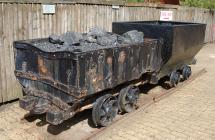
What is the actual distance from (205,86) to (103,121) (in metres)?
4.96

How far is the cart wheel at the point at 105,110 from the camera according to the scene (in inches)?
243

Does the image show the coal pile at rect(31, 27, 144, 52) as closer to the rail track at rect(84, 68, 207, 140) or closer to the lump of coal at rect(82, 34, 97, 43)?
the lump of coal at rect(82, 34, 97, 43)

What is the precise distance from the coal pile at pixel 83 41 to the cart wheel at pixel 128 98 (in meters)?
1.11

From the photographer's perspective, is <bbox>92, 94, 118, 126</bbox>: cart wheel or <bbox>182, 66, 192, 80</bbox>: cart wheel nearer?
<bbox>92, 94, 118, 126</bbox>: cart wheel

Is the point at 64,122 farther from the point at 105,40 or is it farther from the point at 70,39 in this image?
the point at 105,40

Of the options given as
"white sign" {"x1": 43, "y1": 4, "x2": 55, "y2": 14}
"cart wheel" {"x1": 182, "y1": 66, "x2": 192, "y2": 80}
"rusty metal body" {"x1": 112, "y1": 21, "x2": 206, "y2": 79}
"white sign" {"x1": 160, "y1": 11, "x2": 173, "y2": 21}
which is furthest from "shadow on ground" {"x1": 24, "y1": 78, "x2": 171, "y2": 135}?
"white sign" {"x1": 160, "y1": 11, "x2": 173, "y2": 21}

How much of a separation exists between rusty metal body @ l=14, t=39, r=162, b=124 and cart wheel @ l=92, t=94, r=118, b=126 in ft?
0.65

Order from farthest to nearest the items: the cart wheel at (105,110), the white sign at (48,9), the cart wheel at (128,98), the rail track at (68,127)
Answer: the white sign at (48,9)
the cart wheel at (128,98)
the cart wheel at (105,110)
the rail track at (68,127)

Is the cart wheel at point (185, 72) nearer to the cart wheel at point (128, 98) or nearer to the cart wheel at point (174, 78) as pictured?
the cart wheel at point (174, 78)

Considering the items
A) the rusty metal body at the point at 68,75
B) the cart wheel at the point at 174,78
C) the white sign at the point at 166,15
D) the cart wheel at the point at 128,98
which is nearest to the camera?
the rusty metal body at the point at 68,75

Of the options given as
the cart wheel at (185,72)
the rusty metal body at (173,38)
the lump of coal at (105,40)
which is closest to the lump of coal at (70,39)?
the lump of coal at (105,40)

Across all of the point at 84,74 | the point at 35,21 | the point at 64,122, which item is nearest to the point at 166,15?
the point at 35,21

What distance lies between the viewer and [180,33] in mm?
8516

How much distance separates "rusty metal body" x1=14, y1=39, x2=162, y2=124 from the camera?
550 centimetres
